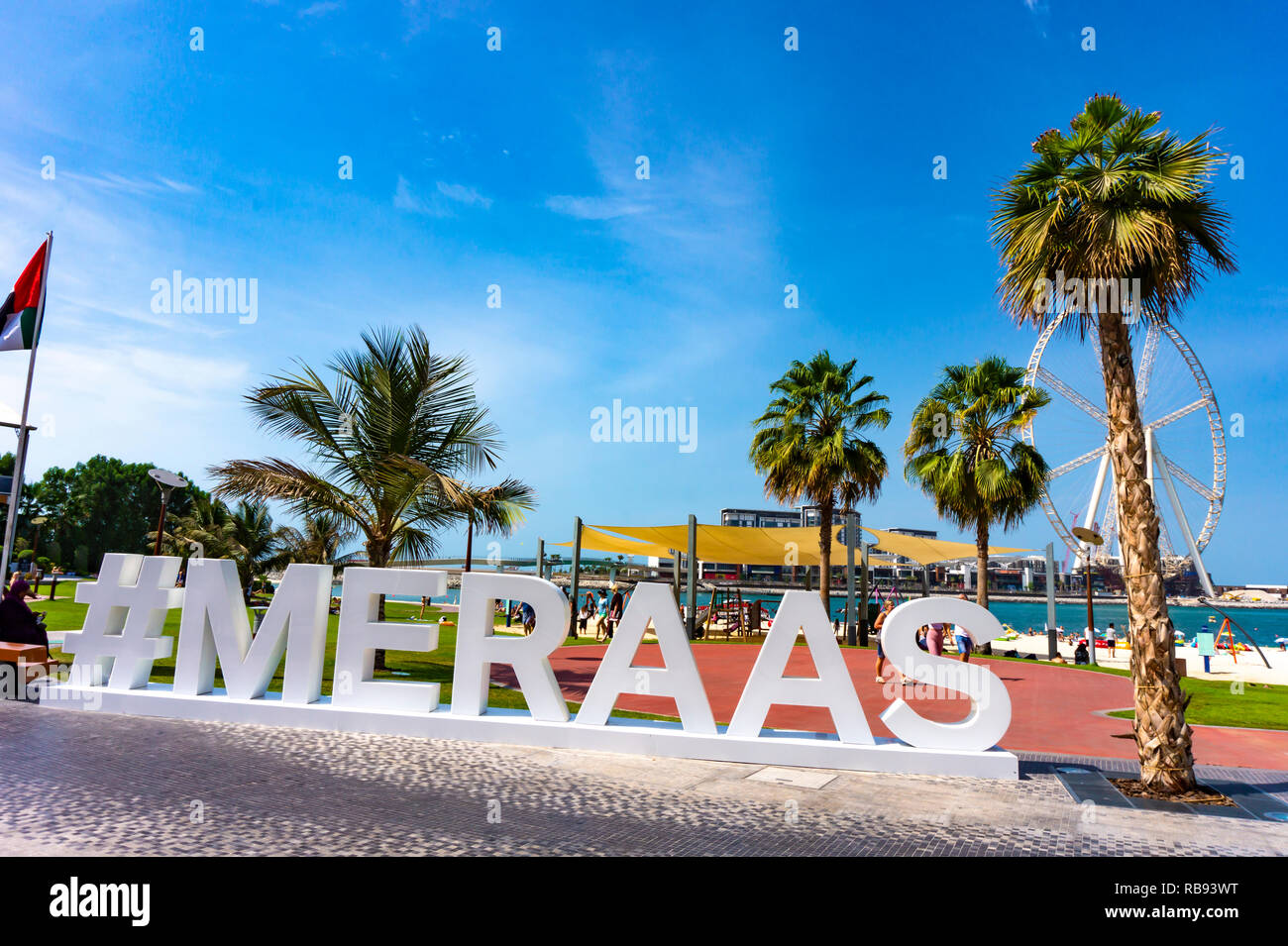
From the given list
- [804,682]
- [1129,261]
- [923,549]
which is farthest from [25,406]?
[923,549]

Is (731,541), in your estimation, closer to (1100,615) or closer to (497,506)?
(497,506)

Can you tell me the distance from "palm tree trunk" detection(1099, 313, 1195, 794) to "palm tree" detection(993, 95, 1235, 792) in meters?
0.01

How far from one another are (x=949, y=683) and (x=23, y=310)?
16.0 meters

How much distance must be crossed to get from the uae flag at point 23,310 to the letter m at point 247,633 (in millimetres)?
7600

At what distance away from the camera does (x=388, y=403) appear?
13.3m

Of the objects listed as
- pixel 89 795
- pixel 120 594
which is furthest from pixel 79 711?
pixel 89 795

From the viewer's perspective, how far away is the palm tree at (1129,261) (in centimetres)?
723

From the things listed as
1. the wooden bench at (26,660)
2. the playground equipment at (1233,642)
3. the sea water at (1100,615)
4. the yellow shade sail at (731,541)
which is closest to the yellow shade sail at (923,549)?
the yellow shade sail at (731,541)

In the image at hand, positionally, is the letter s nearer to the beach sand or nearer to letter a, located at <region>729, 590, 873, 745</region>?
letter a, located at <region>729, 590, 873, 745</region>

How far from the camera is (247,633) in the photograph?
30.6 feet

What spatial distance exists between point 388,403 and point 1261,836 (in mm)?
12534

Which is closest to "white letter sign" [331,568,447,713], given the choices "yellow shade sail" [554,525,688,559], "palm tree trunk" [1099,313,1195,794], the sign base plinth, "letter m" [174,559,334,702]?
the sign base plinth

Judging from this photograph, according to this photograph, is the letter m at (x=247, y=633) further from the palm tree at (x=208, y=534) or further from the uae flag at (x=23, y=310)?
the palm tree at (x=208, y=534)
